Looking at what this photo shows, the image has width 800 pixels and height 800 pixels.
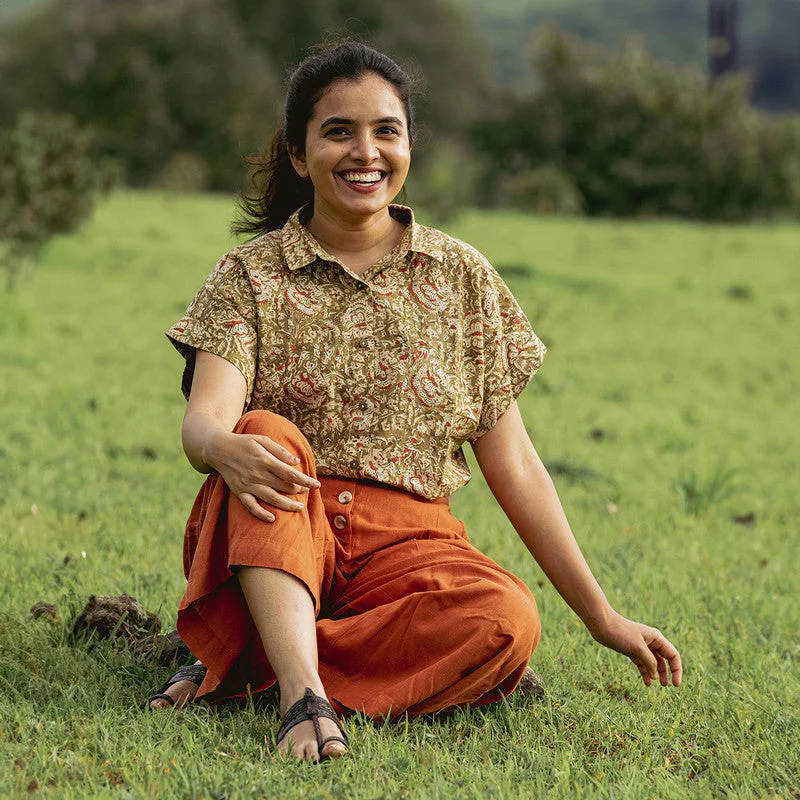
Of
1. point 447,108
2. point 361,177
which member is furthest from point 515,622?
point 447,108

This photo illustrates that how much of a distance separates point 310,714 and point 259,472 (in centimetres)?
52

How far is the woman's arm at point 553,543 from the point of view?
9.43 feet

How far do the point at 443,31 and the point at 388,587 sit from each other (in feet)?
148

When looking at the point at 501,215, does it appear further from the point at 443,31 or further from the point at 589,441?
the point at 443,31

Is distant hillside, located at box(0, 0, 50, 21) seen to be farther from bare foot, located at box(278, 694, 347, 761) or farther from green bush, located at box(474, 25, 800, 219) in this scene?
bare foot, located at box(278, 694, 347, 761)

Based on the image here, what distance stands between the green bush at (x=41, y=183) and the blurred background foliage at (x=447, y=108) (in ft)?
0.31

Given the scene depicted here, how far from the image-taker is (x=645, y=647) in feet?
9.37

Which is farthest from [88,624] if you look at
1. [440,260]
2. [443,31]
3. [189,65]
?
[443,31]

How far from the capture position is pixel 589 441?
21.0ft

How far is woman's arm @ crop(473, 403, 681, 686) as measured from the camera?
2873mm

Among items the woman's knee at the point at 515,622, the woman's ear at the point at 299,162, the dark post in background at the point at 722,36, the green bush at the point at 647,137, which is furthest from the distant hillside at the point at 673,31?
the woman's knee at the point at 515,622

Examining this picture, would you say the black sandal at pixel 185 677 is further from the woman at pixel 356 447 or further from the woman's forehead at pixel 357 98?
the woman's forehead at pixel 357 98

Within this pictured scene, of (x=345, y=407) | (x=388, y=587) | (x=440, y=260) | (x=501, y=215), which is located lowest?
(x=501, y=215)

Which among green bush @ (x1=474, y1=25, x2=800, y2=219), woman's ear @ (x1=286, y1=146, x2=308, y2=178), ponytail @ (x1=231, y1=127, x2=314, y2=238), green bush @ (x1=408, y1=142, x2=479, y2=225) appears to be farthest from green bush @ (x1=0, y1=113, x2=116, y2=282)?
green bush @ (x1=474, y1=25, x2=800, y2=219)
